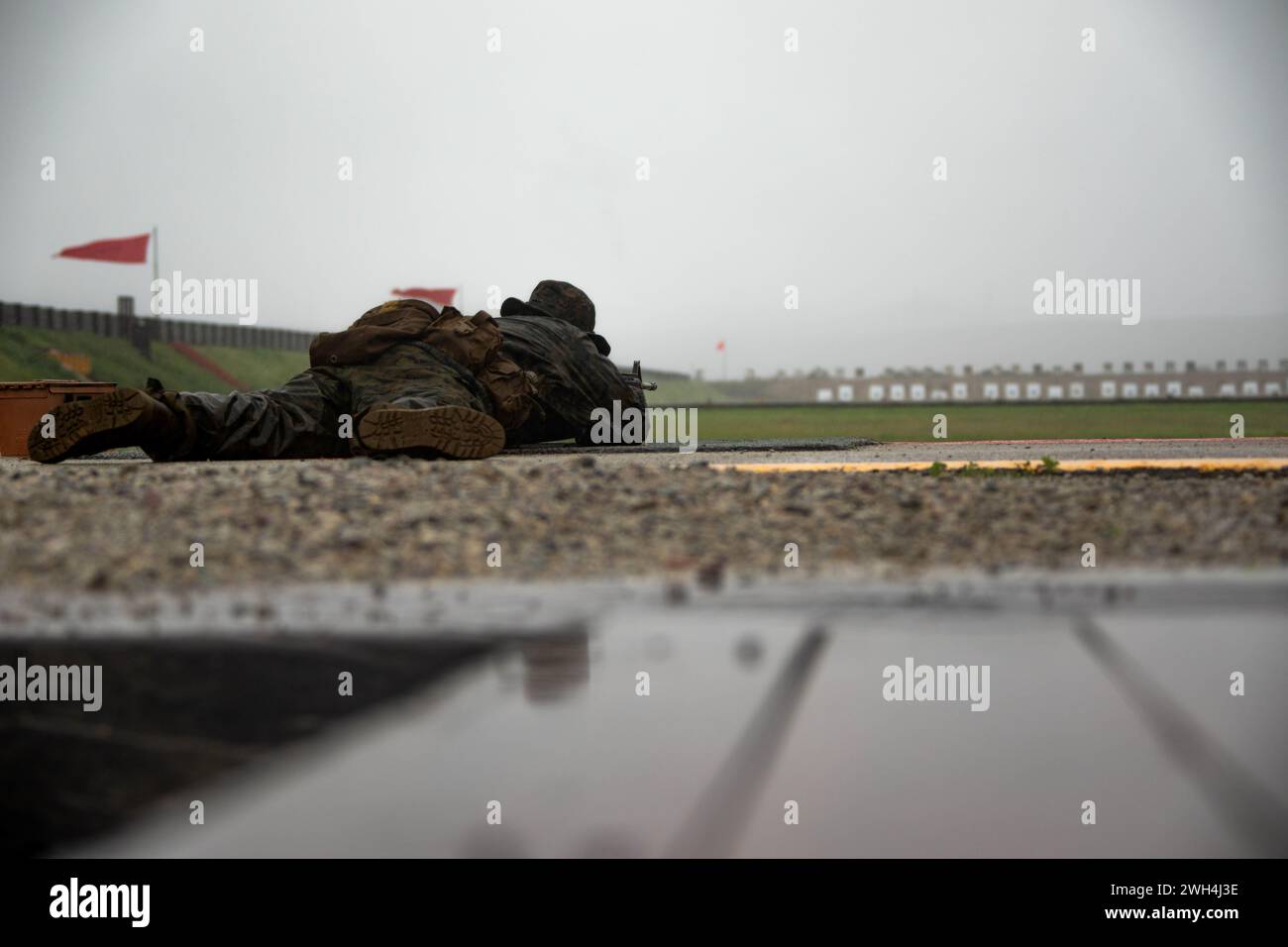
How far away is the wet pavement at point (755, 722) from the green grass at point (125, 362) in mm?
25705

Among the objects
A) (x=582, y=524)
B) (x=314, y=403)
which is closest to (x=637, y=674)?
(x=582, y=524)

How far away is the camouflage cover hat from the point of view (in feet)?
34.6

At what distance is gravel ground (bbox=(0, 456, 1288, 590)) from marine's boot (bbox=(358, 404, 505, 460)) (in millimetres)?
1275

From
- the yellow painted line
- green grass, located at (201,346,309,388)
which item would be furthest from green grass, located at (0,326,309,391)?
the yellow painted line

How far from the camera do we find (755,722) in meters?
2.50

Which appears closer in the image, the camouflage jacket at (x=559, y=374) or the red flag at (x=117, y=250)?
the camouflage jacket at (x=559, y=374)

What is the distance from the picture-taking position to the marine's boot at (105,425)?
7.46 meters

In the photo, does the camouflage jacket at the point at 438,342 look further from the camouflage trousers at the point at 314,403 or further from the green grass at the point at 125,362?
the green grass at the point at 125,362

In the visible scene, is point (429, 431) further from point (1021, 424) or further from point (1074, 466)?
point (1021, 424)

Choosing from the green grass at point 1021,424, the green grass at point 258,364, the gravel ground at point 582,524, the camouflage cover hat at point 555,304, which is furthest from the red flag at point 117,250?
the gravel ground at point 582,524

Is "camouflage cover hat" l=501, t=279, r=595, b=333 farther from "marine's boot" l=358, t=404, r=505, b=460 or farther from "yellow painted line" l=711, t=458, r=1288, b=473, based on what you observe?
"yellow painted line" l=711, t=458, r=1288, b=473

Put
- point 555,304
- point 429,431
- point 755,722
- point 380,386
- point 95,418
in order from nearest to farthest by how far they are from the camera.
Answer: point 755,722 → point 429,431 → point 95,418 → point 380,386 → point 555,304

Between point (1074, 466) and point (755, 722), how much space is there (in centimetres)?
500
